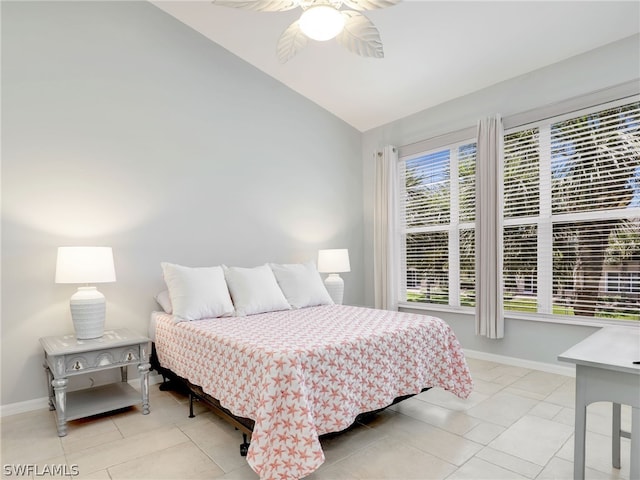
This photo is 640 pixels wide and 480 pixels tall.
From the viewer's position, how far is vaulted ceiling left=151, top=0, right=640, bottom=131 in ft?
9.92

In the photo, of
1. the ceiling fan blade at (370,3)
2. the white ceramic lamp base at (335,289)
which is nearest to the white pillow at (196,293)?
the white ceramic lamp base at (335,289)

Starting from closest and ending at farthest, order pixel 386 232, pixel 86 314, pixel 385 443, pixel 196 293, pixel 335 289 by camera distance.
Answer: pixel 385 443, pixel 86 314, pixel 196 293, pixel 335 289, pixel 386 232

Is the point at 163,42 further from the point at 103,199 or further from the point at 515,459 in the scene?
the point at 515,459

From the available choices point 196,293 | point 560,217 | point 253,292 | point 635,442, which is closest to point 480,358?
point 560,217

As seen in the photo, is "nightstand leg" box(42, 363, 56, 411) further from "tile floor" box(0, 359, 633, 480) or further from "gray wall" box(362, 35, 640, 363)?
"gray wall" box(362, 35, 640, 363)

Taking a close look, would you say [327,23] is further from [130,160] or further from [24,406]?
[24,406]

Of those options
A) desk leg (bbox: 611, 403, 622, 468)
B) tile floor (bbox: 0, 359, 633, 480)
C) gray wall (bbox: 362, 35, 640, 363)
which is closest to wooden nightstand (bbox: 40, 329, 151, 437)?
tile floor (bbox: 0, 359, 633, 480)

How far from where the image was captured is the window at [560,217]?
10.4 ft

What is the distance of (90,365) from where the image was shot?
8.46ft

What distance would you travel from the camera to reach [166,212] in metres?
3.54

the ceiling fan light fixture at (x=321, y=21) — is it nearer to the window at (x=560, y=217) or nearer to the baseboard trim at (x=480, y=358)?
the window at (x=560, y=217)

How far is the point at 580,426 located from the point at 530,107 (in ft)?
10.1

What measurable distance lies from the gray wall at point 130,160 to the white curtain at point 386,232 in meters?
0.93

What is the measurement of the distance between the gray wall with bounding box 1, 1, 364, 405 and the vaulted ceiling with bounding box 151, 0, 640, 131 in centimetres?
33
